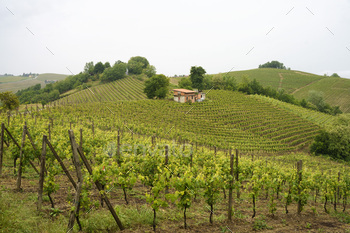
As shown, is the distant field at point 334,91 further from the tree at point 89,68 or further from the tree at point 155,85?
the tree at point 89,68

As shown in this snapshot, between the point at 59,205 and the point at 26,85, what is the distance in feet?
316

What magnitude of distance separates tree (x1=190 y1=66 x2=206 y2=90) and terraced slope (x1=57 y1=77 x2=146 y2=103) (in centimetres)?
1610

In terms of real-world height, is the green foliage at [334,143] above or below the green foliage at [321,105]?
below

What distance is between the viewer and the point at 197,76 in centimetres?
6412

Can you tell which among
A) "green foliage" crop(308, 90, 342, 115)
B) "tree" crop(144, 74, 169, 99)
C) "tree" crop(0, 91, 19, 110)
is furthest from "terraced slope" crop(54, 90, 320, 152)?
"green foliage" crop(308, 90, 342, 115)

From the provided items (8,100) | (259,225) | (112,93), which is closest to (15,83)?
(112,93)

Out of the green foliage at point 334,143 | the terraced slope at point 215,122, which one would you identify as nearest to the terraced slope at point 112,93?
the terraced slope at point 215,122

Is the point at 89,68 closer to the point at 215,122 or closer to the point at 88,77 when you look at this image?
the point at 88,77

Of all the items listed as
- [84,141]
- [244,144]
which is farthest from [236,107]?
[84,141]

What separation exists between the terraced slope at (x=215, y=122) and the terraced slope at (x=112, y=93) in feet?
63.8

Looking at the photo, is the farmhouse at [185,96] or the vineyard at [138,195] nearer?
the vineyard at [138,195]

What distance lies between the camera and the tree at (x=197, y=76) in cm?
6394

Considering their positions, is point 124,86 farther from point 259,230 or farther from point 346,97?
point 346,97

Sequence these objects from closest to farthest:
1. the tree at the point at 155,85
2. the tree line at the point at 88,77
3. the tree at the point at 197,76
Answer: the tree at the point at 155,85 → the tree at the point at 197,76 → the tree line at the point at 88,77
